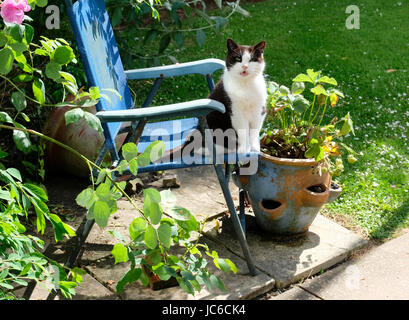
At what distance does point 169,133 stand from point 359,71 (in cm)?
285

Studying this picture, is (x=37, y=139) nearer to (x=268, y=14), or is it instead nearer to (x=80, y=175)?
(x=80, y=175)

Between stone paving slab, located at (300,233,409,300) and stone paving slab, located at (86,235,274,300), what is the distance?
0.77 ft

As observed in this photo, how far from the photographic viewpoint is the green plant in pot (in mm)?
2635

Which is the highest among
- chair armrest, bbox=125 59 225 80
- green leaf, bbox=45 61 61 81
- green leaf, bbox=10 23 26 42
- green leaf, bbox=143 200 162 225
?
green leaf, bbox=10 23 26 42

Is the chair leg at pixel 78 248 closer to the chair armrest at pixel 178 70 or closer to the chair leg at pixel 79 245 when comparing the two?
the chair leg at pixel 79 245

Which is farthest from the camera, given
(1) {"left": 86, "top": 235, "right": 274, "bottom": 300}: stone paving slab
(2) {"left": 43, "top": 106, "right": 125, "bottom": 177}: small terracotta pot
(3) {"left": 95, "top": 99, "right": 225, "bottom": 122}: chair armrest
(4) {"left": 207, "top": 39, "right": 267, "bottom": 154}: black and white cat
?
(2) {"left": 43, "top": 106, "right": 125, "bottom": 177}: small terracotta pot

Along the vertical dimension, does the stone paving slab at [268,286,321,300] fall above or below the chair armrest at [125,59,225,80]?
below

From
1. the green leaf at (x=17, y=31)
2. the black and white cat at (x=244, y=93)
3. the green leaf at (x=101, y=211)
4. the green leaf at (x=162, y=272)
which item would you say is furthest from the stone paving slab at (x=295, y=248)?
the green leaf at (x=17, y=31)

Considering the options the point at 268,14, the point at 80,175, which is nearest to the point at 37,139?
the point at 80,175

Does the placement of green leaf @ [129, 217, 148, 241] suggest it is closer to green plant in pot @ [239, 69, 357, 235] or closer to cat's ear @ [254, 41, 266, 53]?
green plant in pot @ [239, 69, 357, 235]

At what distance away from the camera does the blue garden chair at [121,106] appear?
225cm

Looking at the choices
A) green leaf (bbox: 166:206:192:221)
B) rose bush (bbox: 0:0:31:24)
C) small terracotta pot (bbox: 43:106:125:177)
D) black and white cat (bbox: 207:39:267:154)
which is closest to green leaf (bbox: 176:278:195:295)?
green leaf (bbox: 166:206:192:221)

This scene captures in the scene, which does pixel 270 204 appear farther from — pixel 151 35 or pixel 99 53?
pixel 151 35
